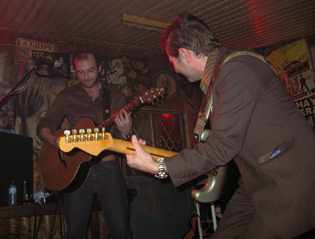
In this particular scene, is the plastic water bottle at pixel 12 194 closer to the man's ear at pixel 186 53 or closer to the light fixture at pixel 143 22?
the light fixture at pixel 143 22

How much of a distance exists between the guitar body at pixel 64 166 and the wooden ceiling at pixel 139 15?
Result: 1732 millimetres

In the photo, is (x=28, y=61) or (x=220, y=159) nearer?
(x=220, y=159)

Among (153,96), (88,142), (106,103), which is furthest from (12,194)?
(88,142)

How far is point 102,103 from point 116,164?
3.10 ft

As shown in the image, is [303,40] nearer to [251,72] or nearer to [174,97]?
[174,97]

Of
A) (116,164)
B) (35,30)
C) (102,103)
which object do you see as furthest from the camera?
(35,30)

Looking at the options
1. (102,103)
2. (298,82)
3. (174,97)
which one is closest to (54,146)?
(102,103)

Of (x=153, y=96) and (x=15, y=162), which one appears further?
(x=15, y=162)

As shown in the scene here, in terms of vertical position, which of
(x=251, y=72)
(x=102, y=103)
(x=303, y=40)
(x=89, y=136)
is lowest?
(x=89, y=136)

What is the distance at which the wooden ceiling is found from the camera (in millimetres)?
4488

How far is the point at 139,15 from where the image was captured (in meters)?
4.82

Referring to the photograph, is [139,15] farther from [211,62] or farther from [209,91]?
[209,91]

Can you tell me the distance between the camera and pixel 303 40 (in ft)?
20.1

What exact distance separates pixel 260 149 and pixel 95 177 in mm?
2240
